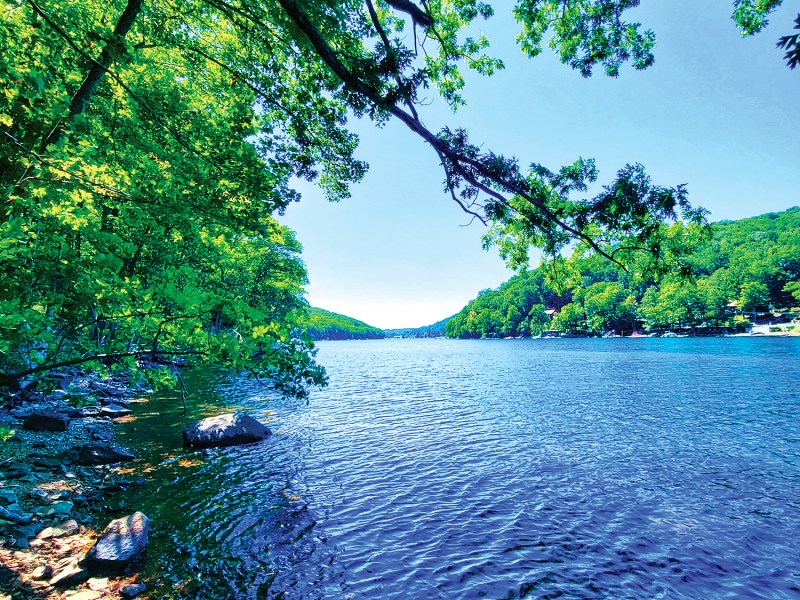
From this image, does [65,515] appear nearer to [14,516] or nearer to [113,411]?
[14,516]

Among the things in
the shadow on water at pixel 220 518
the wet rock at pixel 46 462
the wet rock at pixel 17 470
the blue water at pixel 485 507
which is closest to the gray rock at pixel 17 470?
the wet rock at pixel 17 470

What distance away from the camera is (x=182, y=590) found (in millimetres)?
6594

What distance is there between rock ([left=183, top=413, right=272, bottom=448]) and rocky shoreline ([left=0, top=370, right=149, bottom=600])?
2.59 m

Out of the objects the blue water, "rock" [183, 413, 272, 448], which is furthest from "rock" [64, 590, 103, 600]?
"rock" [183, 413, 272, 448]

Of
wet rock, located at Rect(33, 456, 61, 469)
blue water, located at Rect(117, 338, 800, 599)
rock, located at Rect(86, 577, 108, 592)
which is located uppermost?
wet rock, located at Rect(33, 456, 61, 469)

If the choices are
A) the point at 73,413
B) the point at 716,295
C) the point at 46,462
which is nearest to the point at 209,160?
the point at 46,462

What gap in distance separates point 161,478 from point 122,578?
5.43m

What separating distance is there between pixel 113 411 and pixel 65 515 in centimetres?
1345

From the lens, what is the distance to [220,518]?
9.31m

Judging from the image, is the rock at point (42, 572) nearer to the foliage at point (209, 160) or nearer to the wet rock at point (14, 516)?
the wet rock at point (14, 516)

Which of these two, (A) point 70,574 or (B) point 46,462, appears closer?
(A) point 70,574

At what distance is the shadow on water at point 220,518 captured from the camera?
23.1 ft

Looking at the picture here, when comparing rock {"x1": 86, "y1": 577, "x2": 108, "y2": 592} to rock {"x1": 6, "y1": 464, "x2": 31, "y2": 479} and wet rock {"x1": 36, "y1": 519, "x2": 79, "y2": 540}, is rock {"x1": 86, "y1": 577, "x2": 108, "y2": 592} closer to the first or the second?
wet rock {"x1": 36, "y1": 519, "x2": 79, "y2": 540}

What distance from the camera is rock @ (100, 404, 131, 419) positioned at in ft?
63.1
